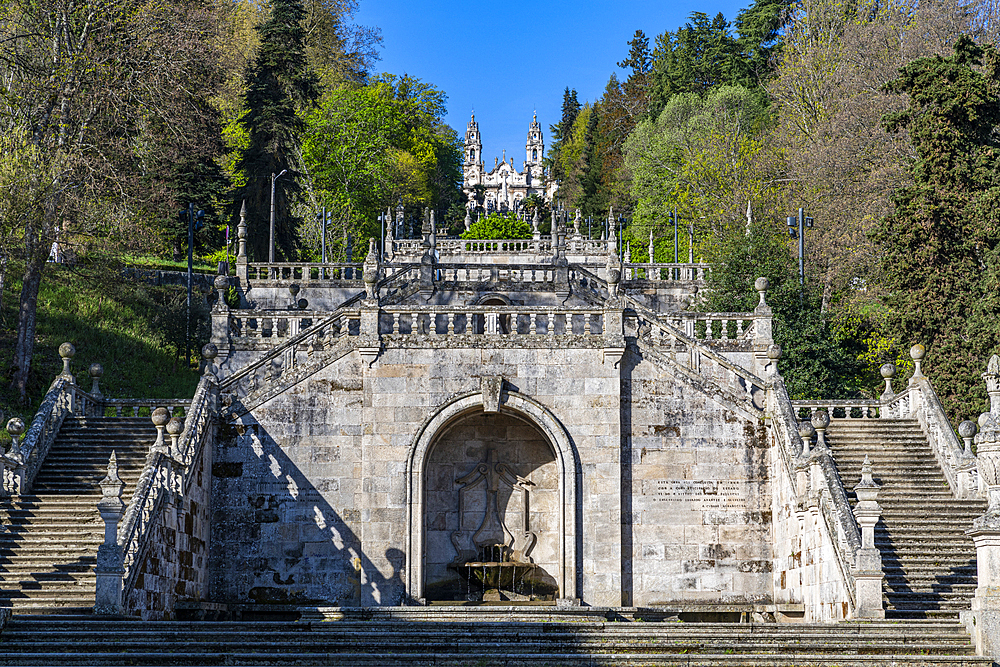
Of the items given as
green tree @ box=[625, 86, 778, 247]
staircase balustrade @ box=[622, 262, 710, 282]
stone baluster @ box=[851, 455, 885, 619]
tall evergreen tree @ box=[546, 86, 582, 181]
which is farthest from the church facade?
stone baluster @ box=[851, 455, 885, 619]

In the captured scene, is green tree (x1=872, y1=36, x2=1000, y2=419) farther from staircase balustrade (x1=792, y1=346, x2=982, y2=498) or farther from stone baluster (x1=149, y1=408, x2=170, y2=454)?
stone baluster (x1=149, y1=408, x2=170, y2=454)

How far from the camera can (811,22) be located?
54000 mm

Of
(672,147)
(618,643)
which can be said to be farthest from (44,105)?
(672,147)

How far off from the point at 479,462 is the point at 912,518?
8741 millimetres

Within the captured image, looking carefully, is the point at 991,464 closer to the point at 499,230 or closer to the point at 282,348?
the point at 282,348

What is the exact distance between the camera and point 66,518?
864 inches

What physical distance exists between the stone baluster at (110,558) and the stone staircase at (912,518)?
12.3 meters

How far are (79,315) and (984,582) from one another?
30.3 metres

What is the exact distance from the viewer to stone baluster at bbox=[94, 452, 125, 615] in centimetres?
1891

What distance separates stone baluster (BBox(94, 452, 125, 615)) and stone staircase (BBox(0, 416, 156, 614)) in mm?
433

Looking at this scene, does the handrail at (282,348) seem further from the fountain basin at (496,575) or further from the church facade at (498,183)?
the church facade at (498,183)

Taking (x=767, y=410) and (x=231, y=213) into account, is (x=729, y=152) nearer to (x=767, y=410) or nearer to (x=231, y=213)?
(x=231, y=213)

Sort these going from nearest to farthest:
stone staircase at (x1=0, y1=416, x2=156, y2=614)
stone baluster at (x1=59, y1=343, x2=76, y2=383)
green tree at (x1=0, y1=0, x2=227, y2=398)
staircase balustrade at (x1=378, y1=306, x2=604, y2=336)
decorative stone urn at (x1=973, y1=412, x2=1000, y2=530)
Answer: decorative stone urn at (x1=973, y1=412, x2=1000, y2=530) < stone staircase at (x1=0, y1=416, x2=156, y2=614) < staircase balustrade at (x1=378, y1=306, x2=604, y2=336) < stone baluster at (x1=59, y1=343, x2=76, y2=383) < green tree at (x1=0, y1=0, x2=227, y2=398)

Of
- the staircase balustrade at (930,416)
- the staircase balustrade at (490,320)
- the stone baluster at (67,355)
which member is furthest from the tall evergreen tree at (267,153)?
the staircase balustrade at (930,416)
